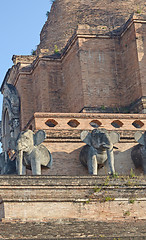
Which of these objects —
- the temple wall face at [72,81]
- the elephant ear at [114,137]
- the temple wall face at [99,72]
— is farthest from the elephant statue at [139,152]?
the temple wall face at [72,81]

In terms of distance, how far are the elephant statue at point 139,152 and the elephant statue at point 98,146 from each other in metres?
0.93

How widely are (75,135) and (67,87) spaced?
532cm

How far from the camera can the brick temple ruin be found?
15422mm

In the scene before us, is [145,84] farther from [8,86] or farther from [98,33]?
[8,86]

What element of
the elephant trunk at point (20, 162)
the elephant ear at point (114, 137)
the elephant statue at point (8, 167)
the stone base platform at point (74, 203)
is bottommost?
the stone base platform at point (74, 203)

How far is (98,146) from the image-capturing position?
1838cm

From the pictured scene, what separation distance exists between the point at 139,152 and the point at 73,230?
6056mm

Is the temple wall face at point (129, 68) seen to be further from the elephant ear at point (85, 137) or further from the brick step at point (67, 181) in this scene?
the brick step at point (67, 181)

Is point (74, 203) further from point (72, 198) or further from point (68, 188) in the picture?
point (68, 188)

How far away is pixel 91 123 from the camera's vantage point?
21.7 metres

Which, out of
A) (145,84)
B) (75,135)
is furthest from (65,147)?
(145,84)

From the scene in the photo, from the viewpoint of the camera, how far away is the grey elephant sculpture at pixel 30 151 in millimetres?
18156

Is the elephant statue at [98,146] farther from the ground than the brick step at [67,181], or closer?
farther from the ground

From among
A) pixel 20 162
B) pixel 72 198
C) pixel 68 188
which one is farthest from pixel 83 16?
pixel 72 198
